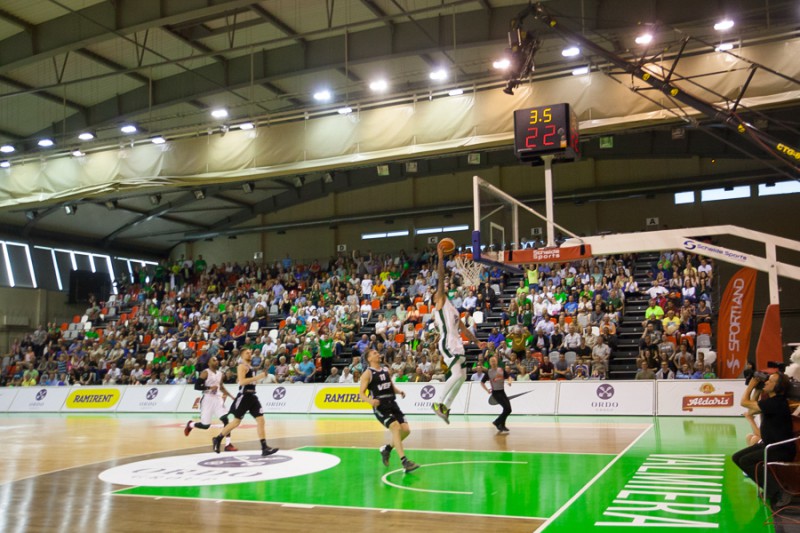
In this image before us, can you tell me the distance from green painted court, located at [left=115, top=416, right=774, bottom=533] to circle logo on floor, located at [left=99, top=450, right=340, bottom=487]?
326 millimetres

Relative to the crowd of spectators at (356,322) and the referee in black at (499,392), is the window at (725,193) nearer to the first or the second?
the crowd of spectators at (356,322)

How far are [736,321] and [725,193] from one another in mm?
15904

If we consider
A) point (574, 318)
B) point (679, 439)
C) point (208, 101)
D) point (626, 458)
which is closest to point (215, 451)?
point (626, 458)

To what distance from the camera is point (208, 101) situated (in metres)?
27.9

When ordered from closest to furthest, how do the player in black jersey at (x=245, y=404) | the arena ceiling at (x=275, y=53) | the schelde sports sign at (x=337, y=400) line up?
1. the player in black jersey at (x=245, y=404)
2. the arena ceiling at (x=275, y=53)
3. the schelde sports sign at (x=337, y=400)

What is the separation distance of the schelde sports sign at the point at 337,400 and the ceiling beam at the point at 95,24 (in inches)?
456

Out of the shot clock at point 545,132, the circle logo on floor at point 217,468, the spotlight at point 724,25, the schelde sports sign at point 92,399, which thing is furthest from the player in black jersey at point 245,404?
the schelde sports sign at point 92,399

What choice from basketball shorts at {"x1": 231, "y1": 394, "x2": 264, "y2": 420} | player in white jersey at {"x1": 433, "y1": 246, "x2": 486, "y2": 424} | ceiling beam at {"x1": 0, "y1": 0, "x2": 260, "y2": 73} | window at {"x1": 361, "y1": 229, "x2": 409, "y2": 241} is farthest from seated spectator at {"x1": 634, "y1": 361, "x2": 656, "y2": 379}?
window at {"x1": 361, "y1": 229, "x2": 409, "y2": 241}

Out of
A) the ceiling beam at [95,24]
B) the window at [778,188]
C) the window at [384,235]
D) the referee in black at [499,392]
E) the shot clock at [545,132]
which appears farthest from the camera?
the window at [384,235]

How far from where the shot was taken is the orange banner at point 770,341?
11445 millimetres

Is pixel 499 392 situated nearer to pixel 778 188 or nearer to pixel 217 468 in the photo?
pixel 217 468

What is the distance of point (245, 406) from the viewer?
12.4 metres

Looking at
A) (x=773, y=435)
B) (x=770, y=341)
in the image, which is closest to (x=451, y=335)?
(x=773, y=435)

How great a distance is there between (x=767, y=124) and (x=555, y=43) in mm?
6659
